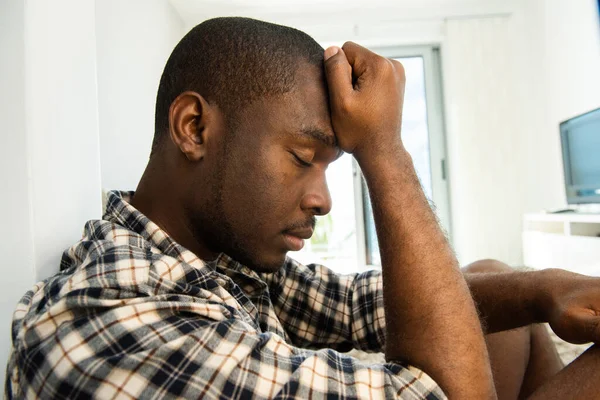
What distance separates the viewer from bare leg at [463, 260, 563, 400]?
0.92 meters

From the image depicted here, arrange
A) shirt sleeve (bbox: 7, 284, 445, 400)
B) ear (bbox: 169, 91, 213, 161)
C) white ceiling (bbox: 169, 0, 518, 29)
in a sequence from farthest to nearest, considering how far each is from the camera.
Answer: white ceiling (bbox: 169, 0, 518, 29), ear (bbox: 169, 91, 213, 161), shirt sleeve (bbox: 7, 284, 445, 400)

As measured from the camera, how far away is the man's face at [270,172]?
76 centimetres

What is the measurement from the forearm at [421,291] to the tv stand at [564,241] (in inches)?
94.2

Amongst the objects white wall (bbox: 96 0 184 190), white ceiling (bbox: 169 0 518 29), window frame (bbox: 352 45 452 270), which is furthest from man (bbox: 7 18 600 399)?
white ceiling (bbox: 169 0 518 29)

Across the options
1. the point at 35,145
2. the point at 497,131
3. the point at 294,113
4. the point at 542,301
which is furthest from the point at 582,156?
the point at 35,145

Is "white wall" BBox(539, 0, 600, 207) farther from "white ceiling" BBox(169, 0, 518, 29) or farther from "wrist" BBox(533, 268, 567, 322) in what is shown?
"wrist" BBox(533, 268, 567, 322)

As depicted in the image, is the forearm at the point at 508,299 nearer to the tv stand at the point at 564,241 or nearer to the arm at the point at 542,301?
the arm at the point at 542,301

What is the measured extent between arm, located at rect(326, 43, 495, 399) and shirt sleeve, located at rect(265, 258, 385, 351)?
0.31 m

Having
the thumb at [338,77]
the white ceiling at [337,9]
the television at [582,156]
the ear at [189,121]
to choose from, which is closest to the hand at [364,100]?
the thumb at [338,77]

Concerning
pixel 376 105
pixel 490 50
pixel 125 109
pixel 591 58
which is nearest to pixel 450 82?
pixel 490 50

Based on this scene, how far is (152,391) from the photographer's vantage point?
482 millimetres

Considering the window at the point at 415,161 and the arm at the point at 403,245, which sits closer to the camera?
the arm at the point at 403,245

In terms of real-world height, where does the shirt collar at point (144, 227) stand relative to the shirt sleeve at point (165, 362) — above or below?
above

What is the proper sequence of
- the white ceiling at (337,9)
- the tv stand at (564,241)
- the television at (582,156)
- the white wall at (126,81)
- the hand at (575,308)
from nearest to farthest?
1. the hand at (575,308)
2. the white wall at (126,81)
3. the tv stand at (564,241)
4. the television at (582,156)
5. the white ceiling at (337,9)
